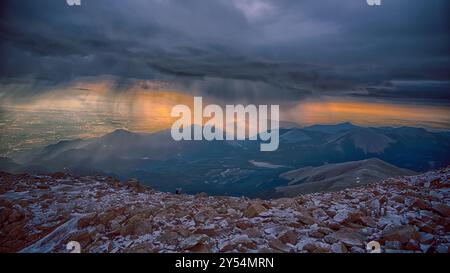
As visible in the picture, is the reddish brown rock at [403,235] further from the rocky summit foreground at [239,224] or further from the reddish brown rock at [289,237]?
A: the reddish brown rock at [289,237]

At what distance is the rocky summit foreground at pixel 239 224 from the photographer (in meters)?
5.78

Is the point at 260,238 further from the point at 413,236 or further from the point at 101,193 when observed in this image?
the point at 101,193

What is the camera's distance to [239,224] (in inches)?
265

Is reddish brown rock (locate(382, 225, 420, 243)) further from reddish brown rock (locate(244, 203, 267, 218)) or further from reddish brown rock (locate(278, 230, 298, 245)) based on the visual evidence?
reddish brown rock (locate(244, 203, 267, 218))

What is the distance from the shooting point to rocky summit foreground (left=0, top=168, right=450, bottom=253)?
227 inches

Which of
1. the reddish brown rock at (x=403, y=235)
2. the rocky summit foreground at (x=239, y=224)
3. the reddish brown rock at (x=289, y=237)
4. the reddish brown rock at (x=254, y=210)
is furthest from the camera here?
the reddish brown rock at (x=254, y=210)

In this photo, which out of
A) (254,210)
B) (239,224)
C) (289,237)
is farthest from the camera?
(254,210)

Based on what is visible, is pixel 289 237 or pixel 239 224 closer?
pixel 289 237

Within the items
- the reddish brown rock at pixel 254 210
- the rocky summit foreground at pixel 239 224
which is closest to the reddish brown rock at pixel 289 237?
the rocky summit foreground at pixel 239 224

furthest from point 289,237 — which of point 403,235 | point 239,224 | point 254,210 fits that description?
point 403,235

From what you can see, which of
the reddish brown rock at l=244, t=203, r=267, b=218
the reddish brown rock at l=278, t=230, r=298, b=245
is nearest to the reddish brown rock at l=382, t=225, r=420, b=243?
the reddish brown rock at l=278, t=230, r=298, b=245

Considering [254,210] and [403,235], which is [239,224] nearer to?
[254,210]
